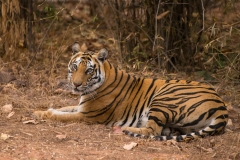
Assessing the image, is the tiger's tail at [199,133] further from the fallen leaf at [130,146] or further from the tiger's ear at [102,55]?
the tiger's ear at [102,55]

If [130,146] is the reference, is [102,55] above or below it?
above

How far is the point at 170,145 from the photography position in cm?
491

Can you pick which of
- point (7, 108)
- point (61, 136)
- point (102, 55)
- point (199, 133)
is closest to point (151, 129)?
Result: point (199, 133)

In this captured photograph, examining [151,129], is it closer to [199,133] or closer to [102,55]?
[199,133]

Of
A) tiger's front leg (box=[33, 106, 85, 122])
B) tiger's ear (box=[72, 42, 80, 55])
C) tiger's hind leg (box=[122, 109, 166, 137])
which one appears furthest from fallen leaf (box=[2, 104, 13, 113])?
tiger's hind leg (box=[122, 109, 166, 137])

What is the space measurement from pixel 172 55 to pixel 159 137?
112 inches

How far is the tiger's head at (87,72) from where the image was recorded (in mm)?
5570

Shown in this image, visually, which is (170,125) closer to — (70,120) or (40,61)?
(70,120)

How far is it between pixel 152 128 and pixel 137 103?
537 mm

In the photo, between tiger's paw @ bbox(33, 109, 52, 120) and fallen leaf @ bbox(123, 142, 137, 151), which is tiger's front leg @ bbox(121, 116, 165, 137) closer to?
fallen leaf @ bbox(123, 142, 137, 151)

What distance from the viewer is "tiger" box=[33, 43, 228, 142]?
5219 mm

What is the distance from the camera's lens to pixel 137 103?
5.68 meters

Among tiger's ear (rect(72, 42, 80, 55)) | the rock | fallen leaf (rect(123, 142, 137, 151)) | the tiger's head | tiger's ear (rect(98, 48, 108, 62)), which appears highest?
tiger's ear (rect(72, 42, 80, 55))

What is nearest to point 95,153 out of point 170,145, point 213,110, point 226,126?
point 170,145
